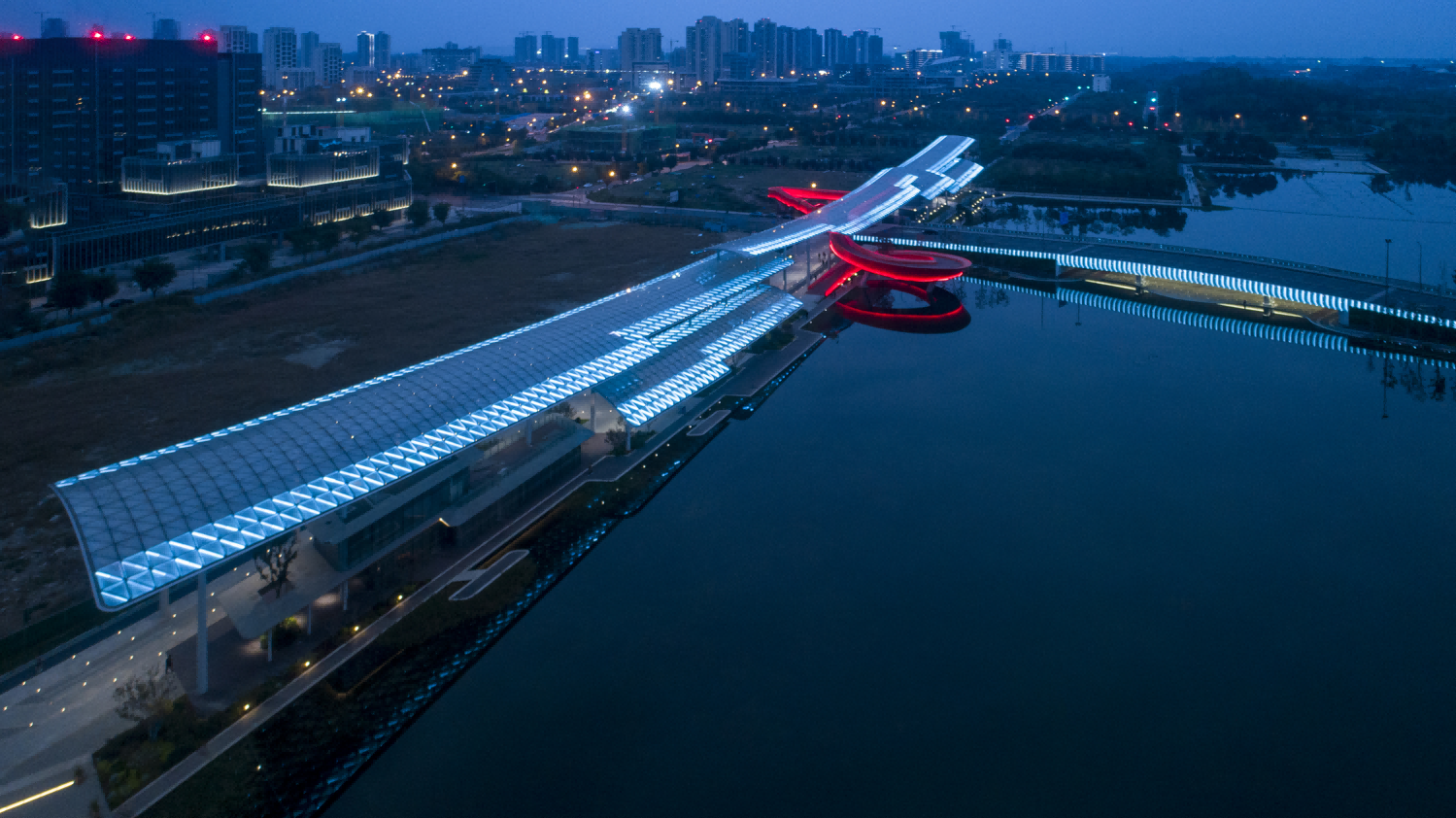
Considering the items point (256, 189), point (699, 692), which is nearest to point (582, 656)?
point (699, 692)

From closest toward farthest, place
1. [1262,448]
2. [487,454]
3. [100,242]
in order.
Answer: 1. [487,454]
2. [1262,448]
3. [100,242]

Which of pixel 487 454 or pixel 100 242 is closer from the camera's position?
pixel 487 454

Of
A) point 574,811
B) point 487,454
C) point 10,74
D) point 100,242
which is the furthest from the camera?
point 10,74

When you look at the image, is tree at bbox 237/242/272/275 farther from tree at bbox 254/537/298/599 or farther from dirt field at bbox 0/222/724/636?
tree at bbox 254/537/298/599

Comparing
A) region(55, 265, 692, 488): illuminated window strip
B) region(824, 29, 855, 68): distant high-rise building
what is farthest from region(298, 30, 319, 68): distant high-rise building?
region(55, 265, 692, 488): illuminated window strip

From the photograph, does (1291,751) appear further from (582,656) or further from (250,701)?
(250,701)

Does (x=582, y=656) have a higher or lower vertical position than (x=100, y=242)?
lower

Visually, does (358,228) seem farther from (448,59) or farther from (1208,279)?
(448,59)

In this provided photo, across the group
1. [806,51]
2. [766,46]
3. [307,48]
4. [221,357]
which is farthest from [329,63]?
[221,357]
